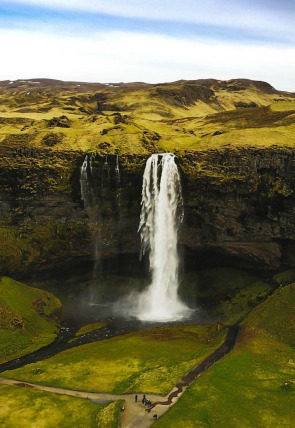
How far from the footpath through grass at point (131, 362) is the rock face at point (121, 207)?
67.9ft

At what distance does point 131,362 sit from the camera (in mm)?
53719

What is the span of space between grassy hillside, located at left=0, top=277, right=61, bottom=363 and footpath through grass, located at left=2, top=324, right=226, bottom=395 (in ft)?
22.8

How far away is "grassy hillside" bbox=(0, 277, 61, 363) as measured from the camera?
60.7 metres

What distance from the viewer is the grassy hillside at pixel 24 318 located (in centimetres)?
6072

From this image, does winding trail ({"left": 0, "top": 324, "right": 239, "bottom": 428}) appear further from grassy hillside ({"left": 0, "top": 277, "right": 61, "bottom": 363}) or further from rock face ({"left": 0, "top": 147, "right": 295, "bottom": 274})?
rock face ({"left": 0, "top": 147, "right": 295, "bottom": 274})

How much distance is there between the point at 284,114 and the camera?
99.8m

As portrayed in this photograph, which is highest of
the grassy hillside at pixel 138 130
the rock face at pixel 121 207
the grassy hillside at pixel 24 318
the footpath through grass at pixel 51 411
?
the grassy hillside at pixel 138 130

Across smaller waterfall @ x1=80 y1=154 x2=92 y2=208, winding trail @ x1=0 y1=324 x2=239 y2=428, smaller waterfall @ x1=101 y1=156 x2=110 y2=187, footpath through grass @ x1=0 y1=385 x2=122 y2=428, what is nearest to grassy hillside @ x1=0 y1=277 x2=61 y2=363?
winding trail @ x1=0 y1=324 x2=239 y2=428

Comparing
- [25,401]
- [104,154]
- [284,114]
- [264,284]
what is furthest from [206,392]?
[284,114]

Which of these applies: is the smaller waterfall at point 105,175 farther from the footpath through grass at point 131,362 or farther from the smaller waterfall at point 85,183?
the footpath through grass at point 131,362

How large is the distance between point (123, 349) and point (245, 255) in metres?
33.6

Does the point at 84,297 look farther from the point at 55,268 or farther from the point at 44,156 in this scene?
the point at 44,156

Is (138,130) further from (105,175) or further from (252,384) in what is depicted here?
(252,384)

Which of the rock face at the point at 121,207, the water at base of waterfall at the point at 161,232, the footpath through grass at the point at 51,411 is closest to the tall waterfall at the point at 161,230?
the water at base of waterfall at the point at 161,232
